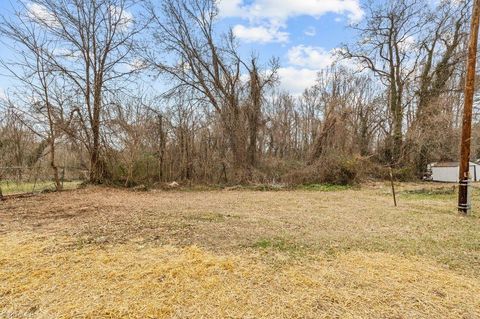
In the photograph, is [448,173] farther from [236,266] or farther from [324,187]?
[236,266]

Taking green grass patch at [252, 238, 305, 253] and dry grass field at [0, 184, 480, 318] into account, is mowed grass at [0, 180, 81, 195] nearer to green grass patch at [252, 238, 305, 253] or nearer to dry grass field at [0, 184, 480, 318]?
dry grass field at [0, 184, 480, 318]

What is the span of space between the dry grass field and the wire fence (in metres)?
3.00

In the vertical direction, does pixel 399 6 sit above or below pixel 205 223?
above

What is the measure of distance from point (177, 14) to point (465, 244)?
44.1 ft

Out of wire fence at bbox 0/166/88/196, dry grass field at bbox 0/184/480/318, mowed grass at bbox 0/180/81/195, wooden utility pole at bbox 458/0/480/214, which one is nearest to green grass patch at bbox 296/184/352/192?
wooden utility pole at bbox 458/0/480/214

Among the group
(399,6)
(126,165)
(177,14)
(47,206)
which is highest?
(399,6)

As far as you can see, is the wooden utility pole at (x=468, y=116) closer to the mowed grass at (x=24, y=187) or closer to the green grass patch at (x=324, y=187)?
the green grass patch at (x=324, y=187)

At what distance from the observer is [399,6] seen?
49.5 feet

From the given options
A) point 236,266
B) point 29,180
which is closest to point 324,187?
point 236,266

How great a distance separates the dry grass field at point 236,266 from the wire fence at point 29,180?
3.00 meters

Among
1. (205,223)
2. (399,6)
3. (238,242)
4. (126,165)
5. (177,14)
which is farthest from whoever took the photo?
(399,6)

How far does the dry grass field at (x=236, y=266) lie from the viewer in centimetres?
225

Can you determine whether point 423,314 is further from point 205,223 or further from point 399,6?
point 399,6

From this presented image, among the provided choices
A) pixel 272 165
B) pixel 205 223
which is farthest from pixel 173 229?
pixel 272 165
